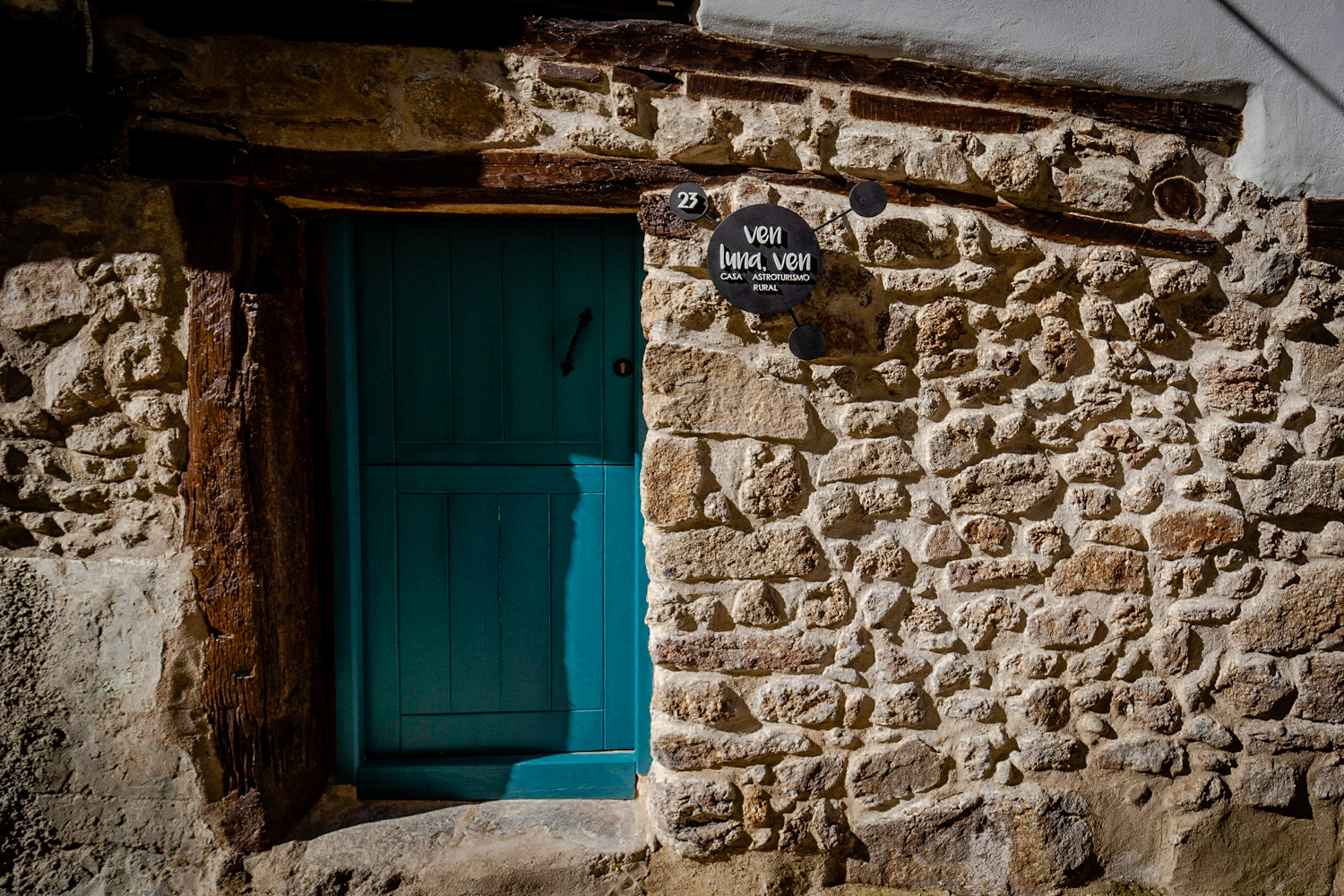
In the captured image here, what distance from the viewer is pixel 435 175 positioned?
2049 millimetres

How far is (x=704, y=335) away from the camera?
2104 mm

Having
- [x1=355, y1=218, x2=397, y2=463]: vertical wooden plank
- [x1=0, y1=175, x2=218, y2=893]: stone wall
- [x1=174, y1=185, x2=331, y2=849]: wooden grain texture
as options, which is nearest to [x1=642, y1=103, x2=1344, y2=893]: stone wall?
[x1=355, y1=218, x2=397, y2=463]: vertical wooden plank

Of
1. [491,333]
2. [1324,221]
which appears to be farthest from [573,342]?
[1324,221]

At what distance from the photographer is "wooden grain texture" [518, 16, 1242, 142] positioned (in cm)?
206

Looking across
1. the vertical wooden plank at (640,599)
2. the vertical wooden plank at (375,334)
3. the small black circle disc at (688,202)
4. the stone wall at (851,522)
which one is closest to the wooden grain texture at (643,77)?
the stone wall at (851,522)

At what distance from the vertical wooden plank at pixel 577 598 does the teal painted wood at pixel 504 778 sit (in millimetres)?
189

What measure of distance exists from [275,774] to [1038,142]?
9.73 ft

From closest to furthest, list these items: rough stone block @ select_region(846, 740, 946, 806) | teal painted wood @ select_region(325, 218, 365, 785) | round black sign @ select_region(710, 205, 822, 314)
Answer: round black sign @ select_region(710, 205, 822, 314) < rough stone block @ select_region(846, 740, 946, 806) < teal painted wood @ select_region(325, 218, 365, 785)

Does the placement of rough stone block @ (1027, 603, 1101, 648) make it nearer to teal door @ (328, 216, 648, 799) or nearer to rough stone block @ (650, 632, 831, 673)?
rough stone block @ (650, 632, 831, 673)

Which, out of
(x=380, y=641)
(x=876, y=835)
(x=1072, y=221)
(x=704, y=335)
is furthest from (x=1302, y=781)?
(x=380, y=641)

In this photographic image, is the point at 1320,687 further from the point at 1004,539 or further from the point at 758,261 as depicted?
the point at 758,261

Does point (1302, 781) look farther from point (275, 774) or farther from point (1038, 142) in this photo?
point (275, 774)

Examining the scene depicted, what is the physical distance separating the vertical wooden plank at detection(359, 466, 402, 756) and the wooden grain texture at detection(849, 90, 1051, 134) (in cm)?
184

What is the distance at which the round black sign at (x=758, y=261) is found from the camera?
205 cm
